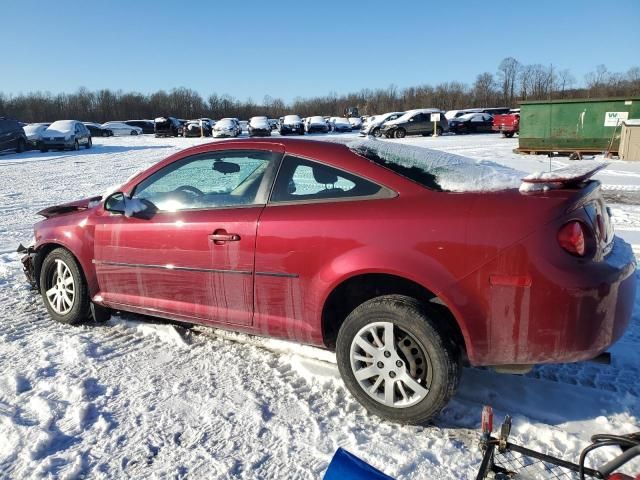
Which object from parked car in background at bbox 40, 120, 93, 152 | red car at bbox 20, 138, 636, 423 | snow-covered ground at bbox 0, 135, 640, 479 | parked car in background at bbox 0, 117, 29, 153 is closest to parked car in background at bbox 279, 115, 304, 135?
parked car in background at bbox 40, 120, 93, 152

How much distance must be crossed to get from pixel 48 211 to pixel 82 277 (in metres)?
0.85

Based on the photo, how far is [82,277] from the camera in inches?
161

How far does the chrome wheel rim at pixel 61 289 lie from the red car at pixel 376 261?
589 mm

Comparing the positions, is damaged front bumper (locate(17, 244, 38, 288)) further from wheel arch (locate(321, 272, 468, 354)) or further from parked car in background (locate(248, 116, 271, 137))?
parked car in background (locate(248, 116, 271, 137))

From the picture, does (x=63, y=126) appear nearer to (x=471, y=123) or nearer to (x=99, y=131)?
(x=99, y=131)

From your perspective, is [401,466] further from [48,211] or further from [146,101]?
[146,101]

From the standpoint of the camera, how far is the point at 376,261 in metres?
2.75

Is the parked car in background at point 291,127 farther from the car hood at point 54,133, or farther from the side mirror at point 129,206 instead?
the side mirror at point 129,206

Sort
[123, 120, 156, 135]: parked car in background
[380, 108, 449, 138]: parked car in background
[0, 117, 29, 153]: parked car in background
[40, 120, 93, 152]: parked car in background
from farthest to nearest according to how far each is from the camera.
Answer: [123, 120, 156, 135]: parked car in background → [380, 108, 449, 138]: parked car in background → [40, 120, 93, 152]: parked car in background → [0, 117, 29, 153]: parked car in background

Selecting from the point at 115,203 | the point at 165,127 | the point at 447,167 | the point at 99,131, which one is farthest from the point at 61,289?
the point at 99,131

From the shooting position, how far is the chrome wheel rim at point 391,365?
2.73 m

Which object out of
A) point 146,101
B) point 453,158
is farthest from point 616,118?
point 146,101

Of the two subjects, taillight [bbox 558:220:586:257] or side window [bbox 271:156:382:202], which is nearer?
taillight [bbox 558:220:586:257]

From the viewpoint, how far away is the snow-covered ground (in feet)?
8.27
